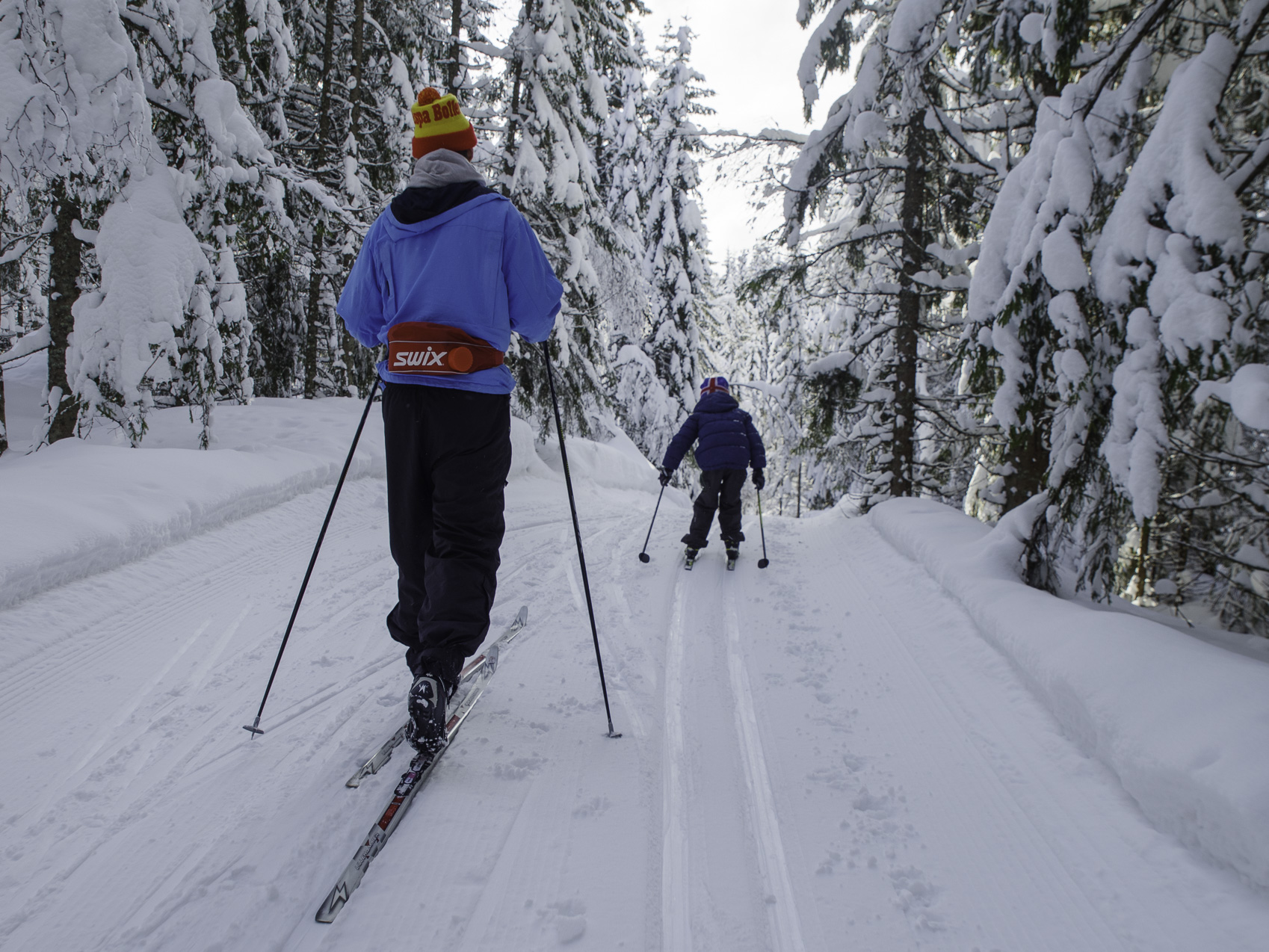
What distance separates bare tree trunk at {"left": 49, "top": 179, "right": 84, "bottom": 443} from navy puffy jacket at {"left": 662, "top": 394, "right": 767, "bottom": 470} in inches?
234

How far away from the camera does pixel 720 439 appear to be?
24.6 feet

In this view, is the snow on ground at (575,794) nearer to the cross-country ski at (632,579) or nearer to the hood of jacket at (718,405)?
the cross-country ski at (632,579)

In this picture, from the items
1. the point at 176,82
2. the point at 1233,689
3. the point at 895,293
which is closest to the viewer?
the point at 1233,689

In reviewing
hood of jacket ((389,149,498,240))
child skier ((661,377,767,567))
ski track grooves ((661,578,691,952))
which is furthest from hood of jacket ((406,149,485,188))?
child skier ((661,377,767,567))

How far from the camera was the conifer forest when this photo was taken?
138 inches

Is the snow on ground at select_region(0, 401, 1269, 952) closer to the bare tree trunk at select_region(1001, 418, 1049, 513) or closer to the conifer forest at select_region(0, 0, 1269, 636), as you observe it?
the conifer forest at select_region(0, 0, 1269, 636)

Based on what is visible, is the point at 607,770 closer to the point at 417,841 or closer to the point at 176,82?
the point at 417,841

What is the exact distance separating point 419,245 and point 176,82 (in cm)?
585

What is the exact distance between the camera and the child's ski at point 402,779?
1852 mm

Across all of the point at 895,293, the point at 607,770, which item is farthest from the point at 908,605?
the point at 895,293

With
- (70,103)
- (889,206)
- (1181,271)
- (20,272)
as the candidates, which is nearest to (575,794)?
(1181,271)

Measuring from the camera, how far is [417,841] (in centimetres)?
214

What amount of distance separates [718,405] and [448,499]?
5.48 m

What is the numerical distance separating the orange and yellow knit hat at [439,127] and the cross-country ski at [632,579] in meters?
0.03
